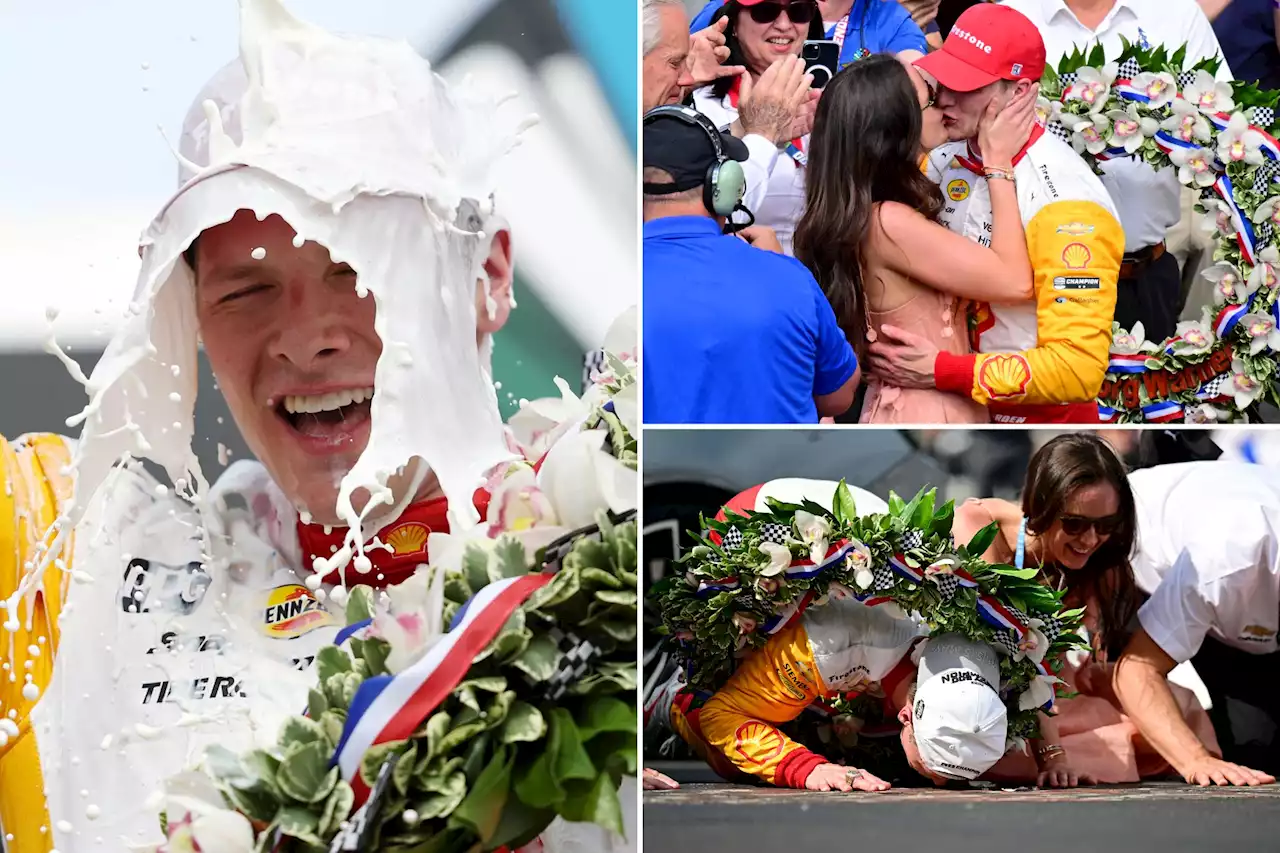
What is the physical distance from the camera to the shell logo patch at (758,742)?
2.07m

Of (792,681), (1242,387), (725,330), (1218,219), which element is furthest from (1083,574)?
(725,330)

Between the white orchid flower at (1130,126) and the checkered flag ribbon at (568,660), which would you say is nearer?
the checkered flag ribbon at (568,660)

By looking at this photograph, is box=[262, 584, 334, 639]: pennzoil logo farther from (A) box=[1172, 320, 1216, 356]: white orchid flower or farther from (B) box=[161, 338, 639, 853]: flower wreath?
(A) box=[1172, 320, 1216, 356]: white orchid flower

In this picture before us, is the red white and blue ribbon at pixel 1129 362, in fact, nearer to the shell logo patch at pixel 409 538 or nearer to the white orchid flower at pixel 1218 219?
the white orchid flower at pixel 1218 219

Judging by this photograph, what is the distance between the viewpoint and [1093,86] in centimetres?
208

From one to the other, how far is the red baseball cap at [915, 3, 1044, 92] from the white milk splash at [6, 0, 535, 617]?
2.21 feet

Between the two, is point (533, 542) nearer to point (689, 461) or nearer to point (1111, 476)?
point (689, 461)

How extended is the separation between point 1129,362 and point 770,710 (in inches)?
31.8

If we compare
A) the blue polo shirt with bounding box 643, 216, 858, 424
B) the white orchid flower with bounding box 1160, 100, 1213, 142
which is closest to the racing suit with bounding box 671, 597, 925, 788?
the blue polo shirt with bounding box 643, 216, 858, 424

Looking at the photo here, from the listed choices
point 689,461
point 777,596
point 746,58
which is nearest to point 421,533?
point 689,461

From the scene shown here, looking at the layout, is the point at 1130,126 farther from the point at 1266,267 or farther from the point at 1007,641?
the point at 1007,641

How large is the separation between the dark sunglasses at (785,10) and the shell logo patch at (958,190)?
349mm

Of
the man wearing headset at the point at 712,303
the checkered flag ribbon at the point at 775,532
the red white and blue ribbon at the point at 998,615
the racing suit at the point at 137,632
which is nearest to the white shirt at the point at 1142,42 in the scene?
the man wearing headset at the point at 712,303

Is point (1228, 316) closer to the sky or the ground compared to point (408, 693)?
closer to the sky
